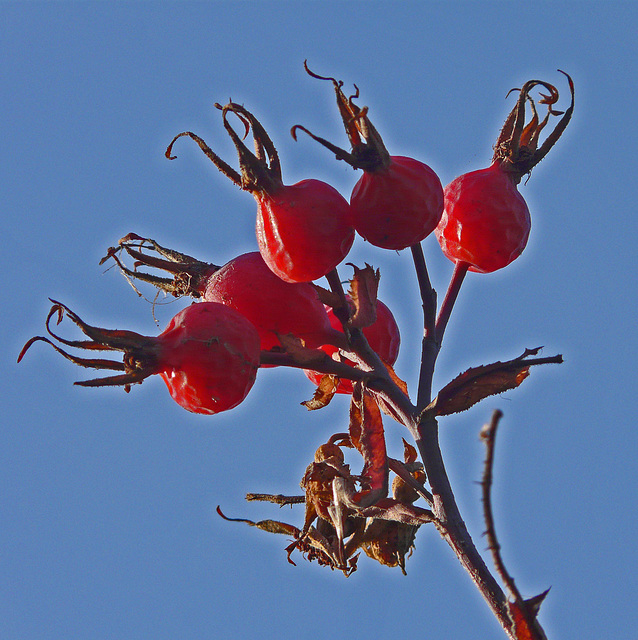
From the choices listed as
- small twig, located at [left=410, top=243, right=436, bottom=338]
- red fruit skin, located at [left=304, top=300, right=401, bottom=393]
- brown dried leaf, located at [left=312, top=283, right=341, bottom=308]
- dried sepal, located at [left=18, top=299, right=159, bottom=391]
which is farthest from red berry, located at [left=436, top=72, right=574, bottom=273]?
dried sepal, located at [left=18, top=299, right=159, bottom=391]

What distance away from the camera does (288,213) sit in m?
3.02

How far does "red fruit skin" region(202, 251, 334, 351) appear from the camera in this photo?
314 cm

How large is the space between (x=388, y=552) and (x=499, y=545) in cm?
131

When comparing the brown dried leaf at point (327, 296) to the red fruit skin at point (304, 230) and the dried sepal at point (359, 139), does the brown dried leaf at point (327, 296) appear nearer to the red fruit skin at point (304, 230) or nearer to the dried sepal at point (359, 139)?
the red fruit skin at point (304, 230)

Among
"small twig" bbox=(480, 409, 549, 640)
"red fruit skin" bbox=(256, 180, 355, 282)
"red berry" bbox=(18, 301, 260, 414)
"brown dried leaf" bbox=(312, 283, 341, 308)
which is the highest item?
"red fruit skin" bbox=(256, 180, 355, 282)

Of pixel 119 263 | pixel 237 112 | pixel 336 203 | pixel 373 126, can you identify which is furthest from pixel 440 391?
pixel 119 263

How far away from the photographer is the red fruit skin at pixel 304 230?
298 centimetres

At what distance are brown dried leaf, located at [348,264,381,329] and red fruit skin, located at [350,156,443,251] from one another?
0.60ft

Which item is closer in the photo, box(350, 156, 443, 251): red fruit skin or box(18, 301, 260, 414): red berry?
box(18, 301, 260, 414): red berry

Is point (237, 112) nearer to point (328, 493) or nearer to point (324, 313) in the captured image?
point (324, 313)

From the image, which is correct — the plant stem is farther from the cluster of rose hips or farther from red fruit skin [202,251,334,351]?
red fruit skin [202,251,334,351]

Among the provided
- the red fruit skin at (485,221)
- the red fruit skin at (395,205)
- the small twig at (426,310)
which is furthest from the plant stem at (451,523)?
the red fruit skin at (485,221)

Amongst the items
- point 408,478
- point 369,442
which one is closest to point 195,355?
point 369,442

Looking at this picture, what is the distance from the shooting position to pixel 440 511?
2.79 metres
